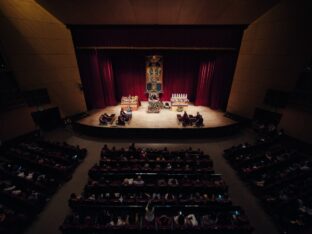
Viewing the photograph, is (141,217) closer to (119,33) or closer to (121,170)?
(121,170)

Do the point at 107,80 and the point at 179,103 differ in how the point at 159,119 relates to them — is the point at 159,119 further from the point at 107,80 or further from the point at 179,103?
the point at 107,80

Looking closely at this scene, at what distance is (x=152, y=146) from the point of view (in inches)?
369

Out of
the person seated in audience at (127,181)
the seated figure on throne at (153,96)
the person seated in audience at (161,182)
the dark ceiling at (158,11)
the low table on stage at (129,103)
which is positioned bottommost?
the person seated in audience at (127,181)

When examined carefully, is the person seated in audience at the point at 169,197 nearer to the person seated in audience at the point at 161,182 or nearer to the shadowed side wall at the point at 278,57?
the person seated in audience at the point at 161,182

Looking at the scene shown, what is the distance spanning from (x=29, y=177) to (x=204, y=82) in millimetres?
11683

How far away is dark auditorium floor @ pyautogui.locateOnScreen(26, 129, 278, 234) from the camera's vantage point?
5371 mm

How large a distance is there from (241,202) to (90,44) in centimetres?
1136

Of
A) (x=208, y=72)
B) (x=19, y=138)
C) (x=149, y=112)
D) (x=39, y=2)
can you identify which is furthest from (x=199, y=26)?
(x=19, y=138)

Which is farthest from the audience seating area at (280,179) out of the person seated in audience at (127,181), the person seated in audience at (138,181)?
the person seated in audience at (127,181)

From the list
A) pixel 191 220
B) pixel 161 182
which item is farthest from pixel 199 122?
pixel 191 220

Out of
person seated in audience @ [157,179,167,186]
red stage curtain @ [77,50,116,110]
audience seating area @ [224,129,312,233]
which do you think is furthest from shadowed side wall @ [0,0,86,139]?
audience seating area @ [224,129,312,233]

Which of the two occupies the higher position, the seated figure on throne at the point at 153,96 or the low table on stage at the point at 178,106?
the seated figure on throne at the point at 153,96

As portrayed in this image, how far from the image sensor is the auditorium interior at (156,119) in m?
5.39

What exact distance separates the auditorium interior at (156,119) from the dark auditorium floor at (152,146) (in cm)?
5
